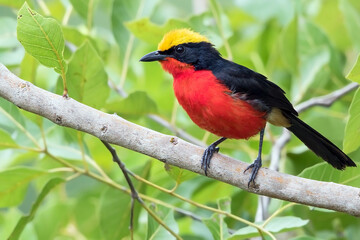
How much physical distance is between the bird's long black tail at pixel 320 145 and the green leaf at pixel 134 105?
0.81 metres

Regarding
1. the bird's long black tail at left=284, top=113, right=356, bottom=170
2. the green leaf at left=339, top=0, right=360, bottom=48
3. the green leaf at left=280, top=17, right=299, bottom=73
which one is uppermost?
the green leaf at left=339, top=0, right=360, bottom=48

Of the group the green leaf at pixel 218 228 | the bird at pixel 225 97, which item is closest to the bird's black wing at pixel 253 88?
the bird at pixel 225 97

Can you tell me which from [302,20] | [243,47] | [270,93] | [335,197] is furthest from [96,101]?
[243,47]

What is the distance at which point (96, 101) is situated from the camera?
2832 mm

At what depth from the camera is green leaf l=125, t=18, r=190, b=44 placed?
3365 mm

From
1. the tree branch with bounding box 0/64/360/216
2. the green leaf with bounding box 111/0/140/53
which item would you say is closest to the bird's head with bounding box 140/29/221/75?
the green leaf with bounding box 111/0/140/53

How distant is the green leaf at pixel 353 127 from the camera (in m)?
2.52

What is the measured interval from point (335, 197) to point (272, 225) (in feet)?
1.29

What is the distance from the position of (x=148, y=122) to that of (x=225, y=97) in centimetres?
81

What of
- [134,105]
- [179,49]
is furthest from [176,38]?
[134,105]

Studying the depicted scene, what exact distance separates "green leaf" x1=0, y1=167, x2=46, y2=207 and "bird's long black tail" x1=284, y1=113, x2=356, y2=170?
1.40 m

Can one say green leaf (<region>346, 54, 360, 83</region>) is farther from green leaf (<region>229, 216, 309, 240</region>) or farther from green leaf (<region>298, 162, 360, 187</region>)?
green leaf (<region>229, 216, 309, 240</region>)

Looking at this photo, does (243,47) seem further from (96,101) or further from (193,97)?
(96,101)

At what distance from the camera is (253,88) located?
122 inches
